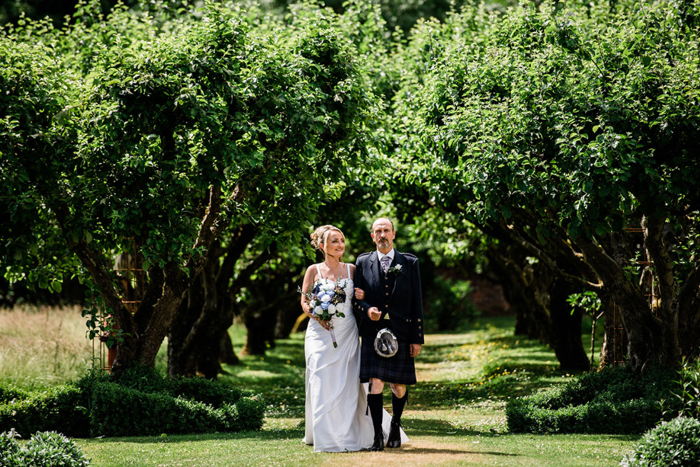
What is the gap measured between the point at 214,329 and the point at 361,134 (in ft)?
21.7

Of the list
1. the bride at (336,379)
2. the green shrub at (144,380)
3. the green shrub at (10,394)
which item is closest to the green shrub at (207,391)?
the green shrub at (144,380)

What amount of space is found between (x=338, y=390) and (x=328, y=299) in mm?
1005

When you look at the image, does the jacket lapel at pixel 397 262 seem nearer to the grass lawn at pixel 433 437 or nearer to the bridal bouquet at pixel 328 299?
the bridal bouquet at pixel 328 299

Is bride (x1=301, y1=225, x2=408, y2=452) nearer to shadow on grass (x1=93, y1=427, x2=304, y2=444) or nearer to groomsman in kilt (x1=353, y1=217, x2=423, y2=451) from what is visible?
groomsman in kilt (x1=353, y1=217, x2=423, y2=451)

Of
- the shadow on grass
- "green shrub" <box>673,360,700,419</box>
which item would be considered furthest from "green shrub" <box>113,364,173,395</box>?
"green shrub" <box>673,360,700,419</box>

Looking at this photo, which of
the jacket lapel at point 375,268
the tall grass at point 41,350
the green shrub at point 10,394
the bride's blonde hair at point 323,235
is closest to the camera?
the jacket lapel at point 375,268

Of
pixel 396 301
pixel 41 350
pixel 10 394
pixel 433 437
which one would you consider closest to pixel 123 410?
pixel 10 394

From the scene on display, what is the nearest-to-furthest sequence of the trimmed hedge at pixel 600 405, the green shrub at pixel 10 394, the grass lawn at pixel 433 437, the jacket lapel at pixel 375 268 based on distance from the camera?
1. the grass lawn at pixel 433 437
2. the jacket lapel at pixel 375 268
3. the trimmed hedge at pixel 600 405
4. the green shrub at pixel 10 394

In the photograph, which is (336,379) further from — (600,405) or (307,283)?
(600,405)

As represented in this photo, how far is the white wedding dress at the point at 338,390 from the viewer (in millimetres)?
7578

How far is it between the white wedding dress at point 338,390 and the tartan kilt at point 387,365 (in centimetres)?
21

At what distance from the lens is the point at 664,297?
1003 cm

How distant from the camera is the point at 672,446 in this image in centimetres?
644

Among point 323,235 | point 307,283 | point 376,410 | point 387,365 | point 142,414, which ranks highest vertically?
point 323,235
